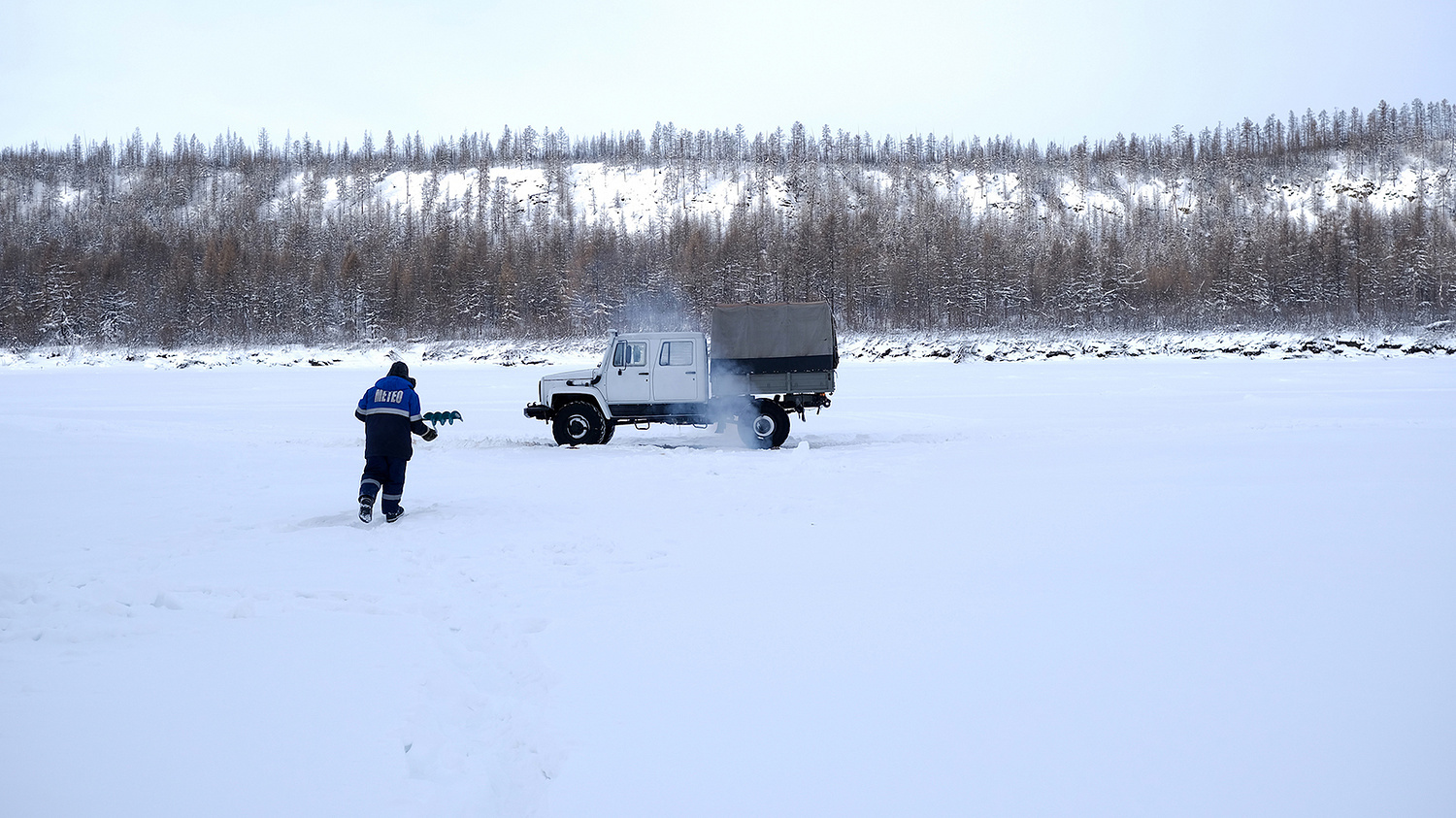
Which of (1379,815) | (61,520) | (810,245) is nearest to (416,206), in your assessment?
(810,245)

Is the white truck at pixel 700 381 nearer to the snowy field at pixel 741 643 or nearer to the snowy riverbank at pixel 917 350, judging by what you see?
the snowy field at pixel 741 643

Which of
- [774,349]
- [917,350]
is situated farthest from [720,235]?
[774,349]

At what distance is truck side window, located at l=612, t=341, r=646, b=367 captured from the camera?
52.0 feet

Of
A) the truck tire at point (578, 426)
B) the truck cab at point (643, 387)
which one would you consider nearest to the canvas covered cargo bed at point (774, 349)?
the truck cab at point (643, 387)

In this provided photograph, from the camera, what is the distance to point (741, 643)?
195 inches

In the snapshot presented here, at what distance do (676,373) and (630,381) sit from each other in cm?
88

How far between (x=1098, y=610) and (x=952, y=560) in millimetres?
1459

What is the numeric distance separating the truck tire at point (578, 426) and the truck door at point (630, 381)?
1.47ft

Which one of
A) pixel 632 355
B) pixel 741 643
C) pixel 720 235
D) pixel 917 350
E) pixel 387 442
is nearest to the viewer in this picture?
pixel 741 643

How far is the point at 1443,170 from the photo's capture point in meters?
120

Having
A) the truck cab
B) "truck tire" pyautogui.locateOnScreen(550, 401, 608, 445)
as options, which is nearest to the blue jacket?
"truck tire" pyautogui.locateOnScreen(550, 401, 608, 445)

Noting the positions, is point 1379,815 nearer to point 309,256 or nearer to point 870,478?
point 870,478

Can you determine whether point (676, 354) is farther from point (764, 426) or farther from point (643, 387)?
point (764, 426)

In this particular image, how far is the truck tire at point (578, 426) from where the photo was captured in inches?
614
